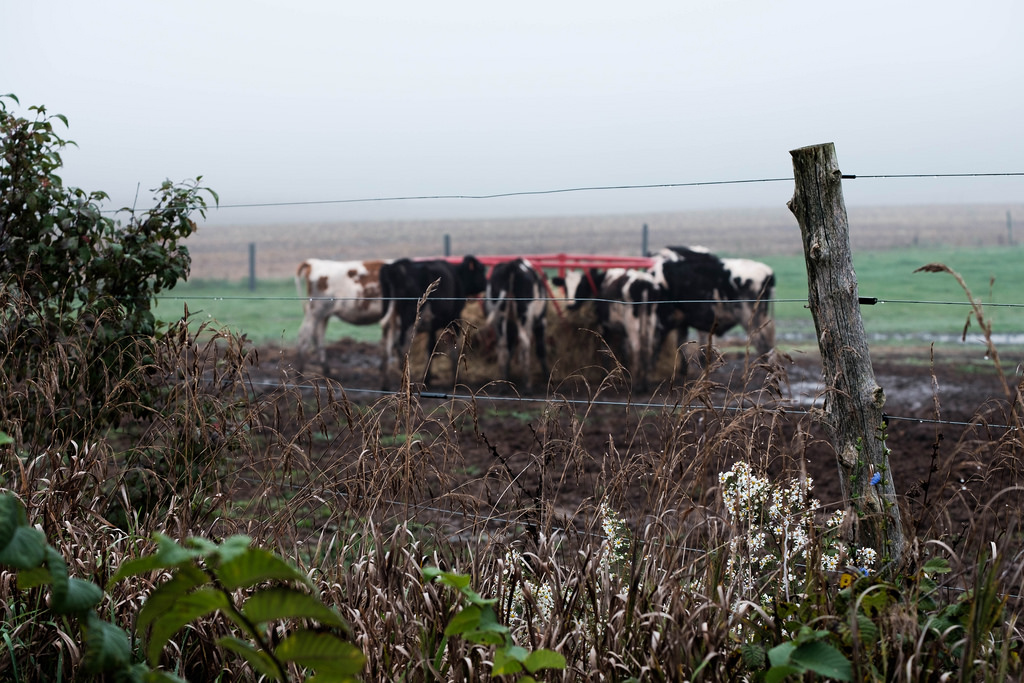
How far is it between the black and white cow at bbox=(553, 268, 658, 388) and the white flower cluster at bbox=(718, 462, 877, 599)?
8014 mm

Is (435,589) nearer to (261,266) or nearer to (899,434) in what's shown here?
(899,434)

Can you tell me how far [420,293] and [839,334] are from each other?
892cm

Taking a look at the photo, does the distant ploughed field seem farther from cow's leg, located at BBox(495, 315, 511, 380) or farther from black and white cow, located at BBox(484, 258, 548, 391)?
cow's leg, located at BBox(495, 315, 511, 380)

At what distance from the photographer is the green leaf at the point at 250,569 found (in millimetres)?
1273

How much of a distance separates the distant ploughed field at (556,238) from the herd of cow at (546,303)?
30849 mm

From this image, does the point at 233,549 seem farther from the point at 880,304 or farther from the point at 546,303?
the point at 880,304

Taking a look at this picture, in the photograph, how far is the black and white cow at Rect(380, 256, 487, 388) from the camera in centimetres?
1144

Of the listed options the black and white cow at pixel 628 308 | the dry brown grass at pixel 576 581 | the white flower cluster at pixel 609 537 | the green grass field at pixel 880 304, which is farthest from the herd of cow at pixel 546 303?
the white flower cluster at pixel 609 537

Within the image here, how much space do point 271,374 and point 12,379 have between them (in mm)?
7984

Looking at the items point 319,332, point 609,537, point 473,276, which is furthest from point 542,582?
point 319,332

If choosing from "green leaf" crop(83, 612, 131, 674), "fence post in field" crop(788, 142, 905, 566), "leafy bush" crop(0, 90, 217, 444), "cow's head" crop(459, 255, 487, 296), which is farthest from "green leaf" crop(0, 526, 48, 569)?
"cow's head" crop(459, 255, 487, 296)

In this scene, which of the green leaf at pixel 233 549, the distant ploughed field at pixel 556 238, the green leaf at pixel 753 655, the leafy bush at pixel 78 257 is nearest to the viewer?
the green leaf at pixel 233 549

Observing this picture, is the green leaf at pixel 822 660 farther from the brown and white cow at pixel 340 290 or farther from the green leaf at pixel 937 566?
the brown and white cow at pixel 340 290

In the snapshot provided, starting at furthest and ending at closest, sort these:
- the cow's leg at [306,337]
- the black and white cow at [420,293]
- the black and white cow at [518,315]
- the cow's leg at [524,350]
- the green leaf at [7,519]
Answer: the cow's leg at [306,337] < the black and white cow at [420,293] < the black and white cow at [518,315] < the cow's leg at [524,350] < the green leaf at [7,519]
